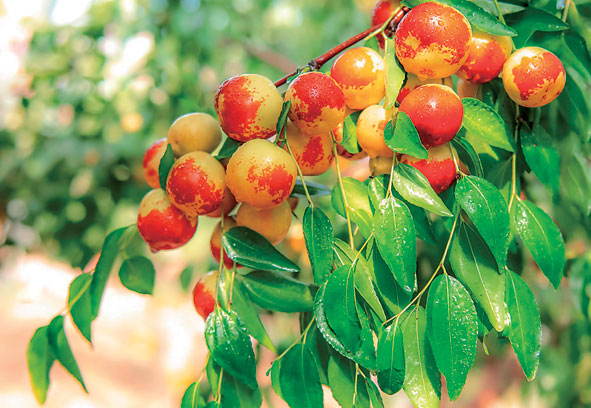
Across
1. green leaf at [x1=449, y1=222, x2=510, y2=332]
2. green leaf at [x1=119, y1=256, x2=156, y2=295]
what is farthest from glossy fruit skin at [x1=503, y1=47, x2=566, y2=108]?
green leaf at [x1=119, y1=256, x2=156, y2=295]

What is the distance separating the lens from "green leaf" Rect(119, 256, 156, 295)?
458mm

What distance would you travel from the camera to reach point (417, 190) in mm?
326

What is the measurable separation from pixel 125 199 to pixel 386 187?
0.83m

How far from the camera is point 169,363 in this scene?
2.47 metres

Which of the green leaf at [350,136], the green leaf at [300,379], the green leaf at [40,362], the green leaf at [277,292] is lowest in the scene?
the green leaf at [40,362]

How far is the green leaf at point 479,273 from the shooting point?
1.06ft

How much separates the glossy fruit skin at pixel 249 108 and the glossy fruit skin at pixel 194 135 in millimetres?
42

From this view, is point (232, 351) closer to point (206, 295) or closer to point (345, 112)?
point (206, 295)

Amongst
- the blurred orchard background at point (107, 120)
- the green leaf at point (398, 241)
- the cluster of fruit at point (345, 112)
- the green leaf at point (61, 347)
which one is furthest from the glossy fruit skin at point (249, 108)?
the blurred orchard background at point (107, 120)

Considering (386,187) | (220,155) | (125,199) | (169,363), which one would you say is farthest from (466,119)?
(169,363)

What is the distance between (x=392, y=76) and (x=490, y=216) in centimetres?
12

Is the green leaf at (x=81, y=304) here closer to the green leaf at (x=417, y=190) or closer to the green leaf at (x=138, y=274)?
the green leaf at (x=138, y=274)

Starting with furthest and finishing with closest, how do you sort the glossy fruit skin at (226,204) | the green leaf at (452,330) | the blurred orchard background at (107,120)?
the blurred orchard background at (107,120) < the glossy fruit skin at (226,204) < the green leaf at (452,330)

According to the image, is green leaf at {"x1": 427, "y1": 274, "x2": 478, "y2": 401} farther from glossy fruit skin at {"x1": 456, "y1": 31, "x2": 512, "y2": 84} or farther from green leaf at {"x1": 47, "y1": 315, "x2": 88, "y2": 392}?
green leaf at {"x1": 47, "y1": 315, "x2": 88, "y2": 392}
